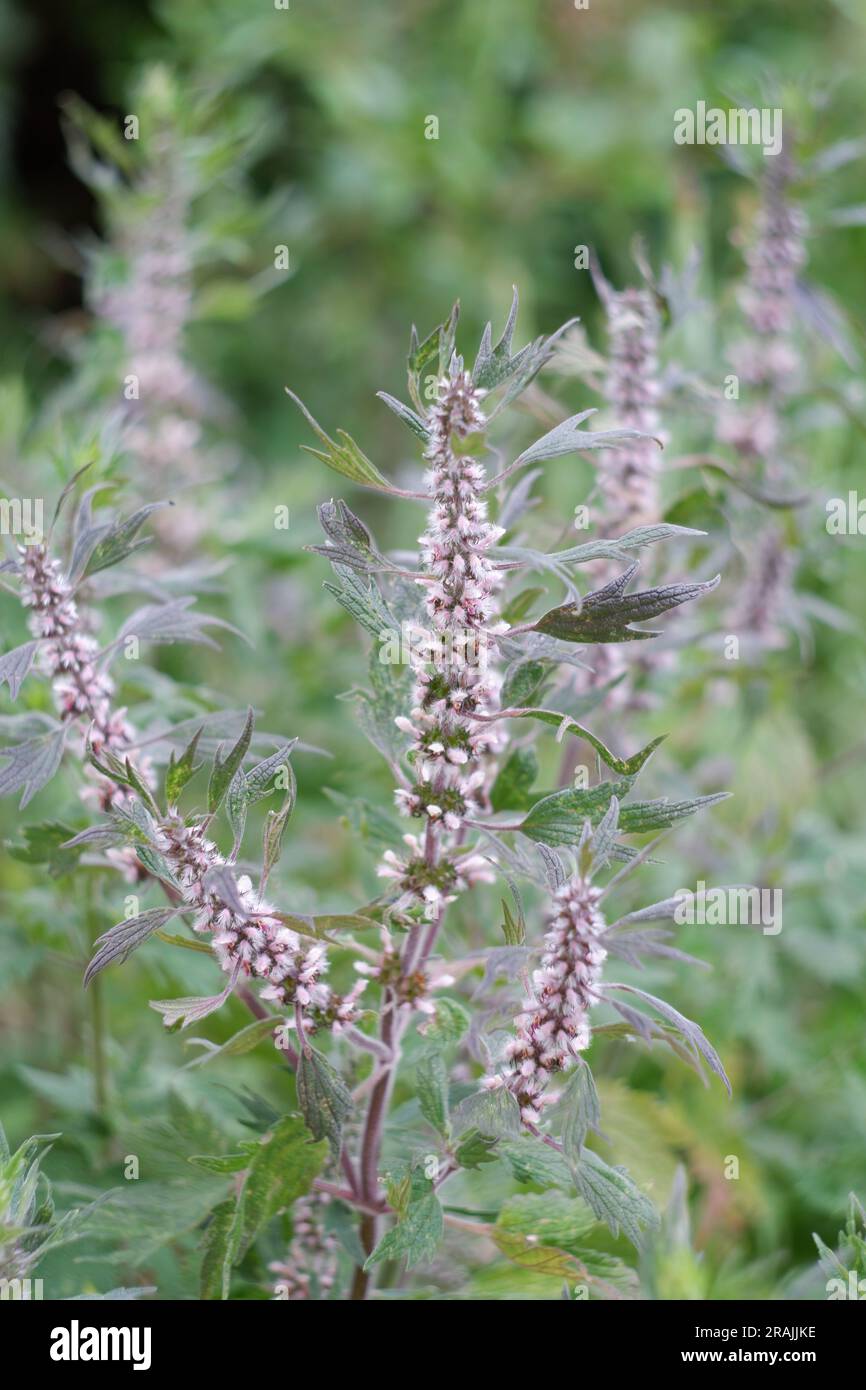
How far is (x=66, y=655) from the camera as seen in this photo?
66cm

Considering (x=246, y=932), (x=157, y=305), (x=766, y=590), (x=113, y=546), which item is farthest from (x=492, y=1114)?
(x=157, y=305)

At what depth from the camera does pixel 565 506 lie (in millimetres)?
1724

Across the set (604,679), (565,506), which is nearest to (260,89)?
(565,506)

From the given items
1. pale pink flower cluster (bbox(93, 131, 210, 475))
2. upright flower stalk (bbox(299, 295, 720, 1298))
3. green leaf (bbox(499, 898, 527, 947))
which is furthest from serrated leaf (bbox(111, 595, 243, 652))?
pale pink flower cluster (bbox(93, 131, 210, 475))

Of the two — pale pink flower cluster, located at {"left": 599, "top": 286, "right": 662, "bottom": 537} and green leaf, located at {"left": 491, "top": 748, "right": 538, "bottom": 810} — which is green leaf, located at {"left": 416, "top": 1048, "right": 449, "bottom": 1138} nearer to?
green leaf, located at {"left": 491, "top": 748, "right": 538, "bottom": 810}

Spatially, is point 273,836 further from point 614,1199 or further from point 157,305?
point 157,305

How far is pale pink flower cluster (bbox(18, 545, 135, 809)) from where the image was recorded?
650mm

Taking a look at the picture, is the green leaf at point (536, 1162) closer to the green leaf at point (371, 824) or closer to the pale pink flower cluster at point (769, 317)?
the green leaf at point (371, 824)

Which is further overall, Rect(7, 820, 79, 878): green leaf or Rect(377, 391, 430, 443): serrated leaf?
Rect(7, 820, 79, 878): green leaf

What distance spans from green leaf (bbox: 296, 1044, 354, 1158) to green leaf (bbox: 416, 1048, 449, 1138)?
0.05 m

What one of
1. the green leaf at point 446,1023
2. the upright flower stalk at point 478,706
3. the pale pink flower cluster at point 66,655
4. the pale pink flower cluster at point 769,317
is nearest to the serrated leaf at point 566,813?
the upright flower stalk at point 478,706

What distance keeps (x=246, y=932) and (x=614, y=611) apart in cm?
22

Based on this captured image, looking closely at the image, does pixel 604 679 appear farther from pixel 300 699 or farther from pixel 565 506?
pixel 565 506

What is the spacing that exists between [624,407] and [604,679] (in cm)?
18
